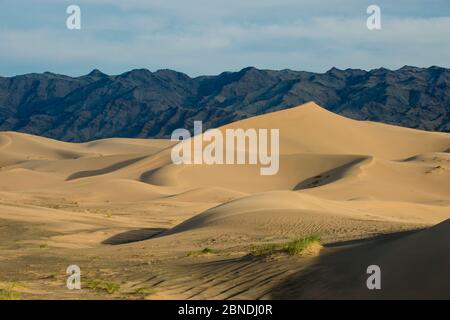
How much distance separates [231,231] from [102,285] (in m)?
7.56

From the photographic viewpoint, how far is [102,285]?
34.3ft

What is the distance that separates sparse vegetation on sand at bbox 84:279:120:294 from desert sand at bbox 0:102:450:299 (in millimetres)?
18

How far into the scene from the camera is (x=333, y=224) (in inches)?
703

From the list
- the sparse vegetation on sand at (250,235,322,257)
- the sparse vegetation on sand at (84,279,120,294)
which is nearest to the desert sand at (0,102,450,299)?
the sparse vegetation on sand at (84,279,120,294)

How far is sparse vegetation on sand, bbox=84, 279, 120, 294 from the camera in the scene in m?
10.0

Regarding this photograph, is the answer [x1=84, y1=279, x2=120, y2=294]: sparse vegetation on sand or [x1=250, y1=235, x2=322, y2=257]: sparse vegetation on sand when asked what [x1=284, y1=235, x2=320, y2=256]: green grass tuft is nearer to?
[x1=250, y1=235, x2=322, y2=257]: sparse vegetation on sand

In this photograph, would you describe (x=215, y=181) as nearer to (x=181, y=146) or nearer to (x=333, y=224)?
(x=181, y=146)

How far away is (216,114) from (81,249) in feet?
514

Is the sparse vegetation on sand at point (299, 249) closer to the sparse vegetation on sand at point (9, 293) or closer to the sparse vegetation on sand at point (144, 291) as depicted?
the sparse vegetation on sand at point (144, 291)

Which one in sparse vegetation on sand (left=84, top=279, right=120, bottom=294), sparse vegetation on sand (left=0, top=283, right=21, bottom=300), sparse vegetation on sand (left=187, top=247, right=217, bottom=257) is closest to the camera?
sparse vegetation on sand (left=0, top=283, right=21, bottom=300)

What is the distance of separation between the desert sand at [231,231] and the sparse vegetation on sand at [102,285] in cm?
2

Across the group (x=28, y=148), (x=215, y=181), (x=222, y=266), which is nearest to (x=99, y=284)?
(x=222, y=266)
